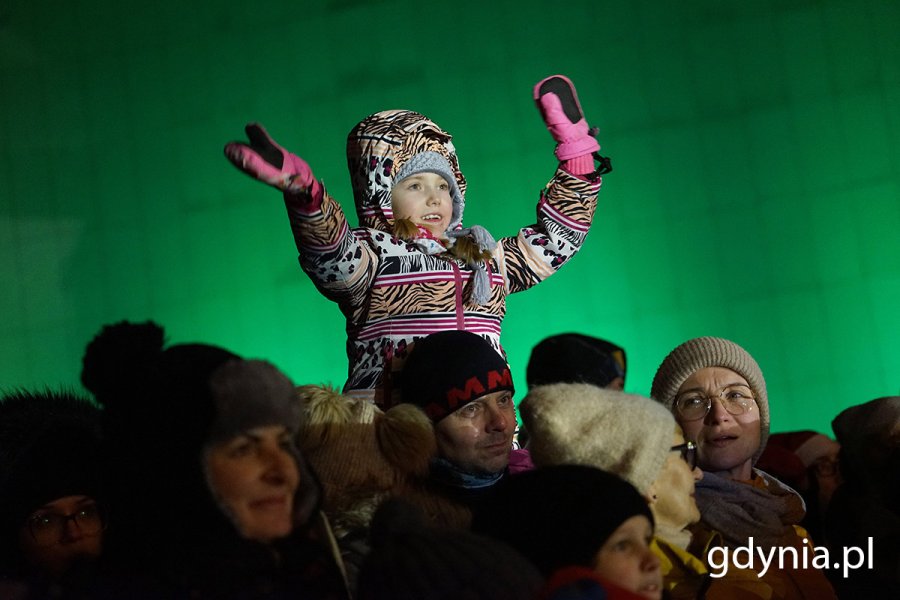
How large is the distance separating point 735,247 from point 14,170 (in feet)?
9.27

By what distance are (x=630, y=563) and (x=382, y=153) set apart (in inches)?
56.0

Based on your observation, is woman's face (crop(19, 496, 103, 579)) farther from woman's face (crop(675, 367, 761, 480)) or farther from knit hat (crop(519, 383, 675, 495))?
woman's face (crop(675, 367, 761, 480))

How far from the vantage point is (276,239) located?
4375mm

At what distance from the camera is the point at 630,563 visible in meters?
1.57

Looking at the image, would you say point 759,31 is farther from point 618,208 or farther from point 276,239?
point 276,239

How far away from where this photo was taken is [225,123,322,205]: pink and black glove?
214 cm

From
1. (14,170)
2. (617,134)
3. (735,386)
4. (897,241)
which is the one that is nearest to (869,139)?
(897,241)

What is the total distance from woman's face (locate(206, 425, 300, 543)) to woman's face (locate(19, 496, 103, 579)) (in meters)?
0.53

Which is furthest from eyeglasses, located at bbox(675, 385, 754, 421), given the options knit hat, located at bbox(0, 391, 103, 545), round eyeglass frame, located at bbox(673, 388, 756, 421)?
knit hat, located at bbox(0, 391, 103, 545)

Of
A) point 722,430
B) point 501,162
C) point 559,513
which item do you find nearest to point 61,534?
point 559,513

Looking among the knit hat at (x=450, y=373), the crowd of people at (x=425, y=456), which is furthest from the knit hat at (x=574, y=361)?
the knit hat at (x=450, y=373)

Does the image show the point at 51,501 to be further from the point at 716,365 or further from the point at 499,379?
the point at 716,365

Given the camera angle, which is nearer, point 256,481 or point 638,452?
point 256,481

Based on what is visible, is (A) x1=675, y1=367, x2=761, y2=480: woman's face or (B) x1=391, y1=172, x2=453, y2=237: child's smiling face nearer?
(A) x1=675, y1=367, x2=761, y2=480: woman's face
